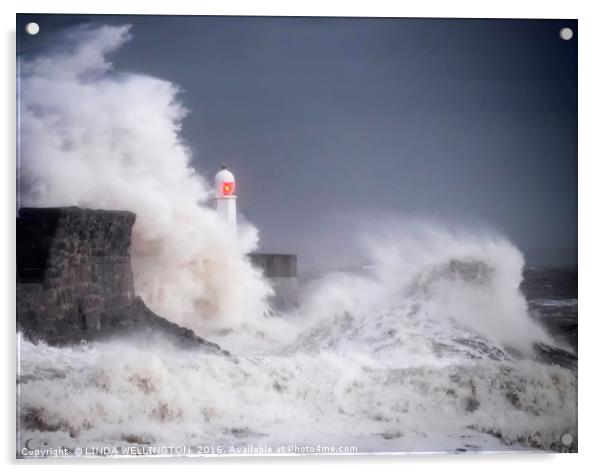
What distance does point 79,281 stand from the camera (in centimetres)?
439

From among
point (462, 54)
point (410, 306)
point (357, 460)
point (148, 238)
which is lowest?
point (357, 460)

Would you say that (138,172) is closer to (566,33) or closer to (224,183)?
(224,183)


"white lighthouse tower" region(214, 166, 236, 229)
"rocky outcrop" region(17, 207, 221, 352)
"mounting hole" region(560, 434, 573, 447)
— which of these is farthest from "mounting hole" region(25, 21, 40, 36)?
"mounting hole" region(560, 434, 573, 447)

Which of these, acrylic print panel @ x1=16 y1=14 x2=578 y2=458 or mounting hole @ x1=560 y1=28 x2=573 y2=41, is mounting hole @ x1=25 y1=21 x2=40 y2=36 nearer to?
acrylic print panel @ x1=16 y1=14 x2=578 y2=458

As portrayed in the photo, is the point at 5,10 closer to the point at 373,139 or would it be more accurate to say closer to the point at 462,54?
the point at 373,139

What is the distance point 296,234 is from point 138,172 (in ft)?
2.96

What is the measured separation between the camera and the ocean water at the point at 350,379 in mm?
4324

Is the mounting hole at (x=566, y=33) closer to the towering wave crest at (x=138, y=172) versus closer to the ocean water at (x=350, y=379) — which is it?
the ocean water at (x=350, y=379)

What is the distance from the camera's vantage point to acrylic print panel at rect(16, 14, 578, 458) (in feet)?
14.3

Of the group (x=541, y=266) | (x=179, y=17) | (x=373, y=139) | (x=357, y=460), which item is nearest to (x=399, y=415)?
(x=357, y=460)

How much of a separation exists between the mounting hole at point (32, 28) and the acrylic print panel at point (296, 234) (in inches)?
0.5

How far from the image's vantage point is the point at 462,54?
455 cm

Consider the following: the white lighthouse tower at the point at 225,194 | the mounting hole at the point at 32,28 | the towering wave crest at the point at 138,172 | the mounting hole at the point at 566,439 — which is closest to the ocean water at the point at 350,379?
the mounting hole at the point at 566,439

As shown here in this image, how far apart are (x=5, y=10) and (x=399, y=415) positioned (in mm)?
2948
